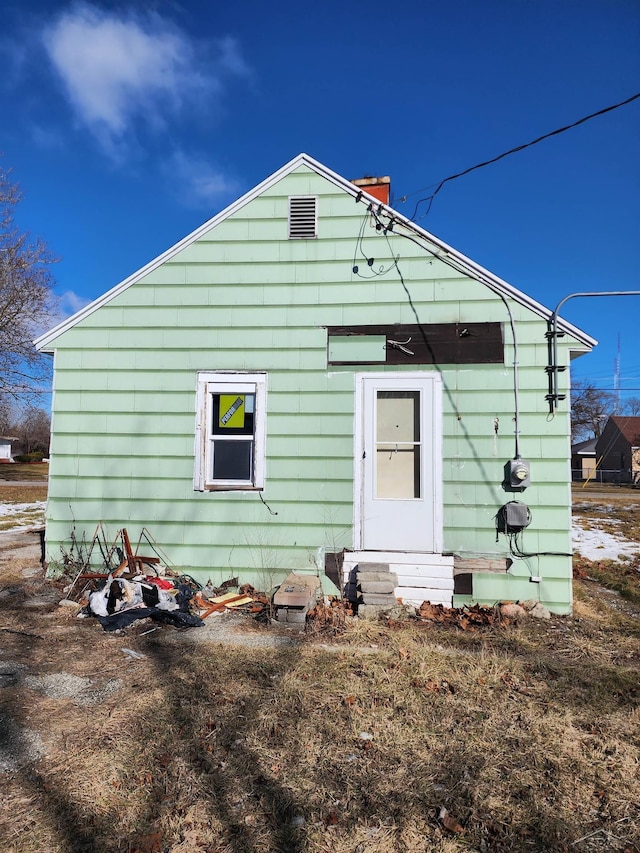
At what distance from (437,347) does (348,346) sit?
1.05 metres

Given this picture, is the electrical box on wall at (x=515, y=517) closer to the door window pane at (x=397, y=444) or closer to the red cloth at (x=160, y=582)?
the door window pane at (x=397, y=444)

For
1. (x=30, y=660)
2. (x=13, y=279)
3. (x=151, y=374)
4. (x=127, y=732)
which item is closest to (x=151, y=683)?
(x=127, y=732)

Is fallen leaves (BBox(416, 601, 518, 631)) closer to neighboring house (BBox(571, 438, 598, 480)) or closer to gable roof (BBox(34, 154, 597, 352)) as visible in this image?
gable roof (BBox(34, 154, 597, 352))

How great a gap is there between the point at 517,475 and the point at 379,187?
4.25 meters

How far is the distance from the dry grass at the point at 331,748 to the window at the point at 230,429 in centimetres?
207

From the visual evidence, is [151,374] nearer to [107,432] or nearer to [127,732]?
[107,432]

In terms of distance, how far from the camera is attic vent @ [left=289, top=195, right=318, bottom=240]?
21.2 ft

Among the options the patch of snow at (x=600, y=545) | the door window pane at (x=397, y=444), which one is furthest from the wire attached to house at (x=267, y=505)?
the patch of snow at (x=600, y=545)

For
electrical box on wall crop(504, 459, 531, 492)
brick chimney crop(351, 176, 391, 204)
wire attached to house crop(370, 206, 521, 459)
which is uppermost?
brick chimney crop(351, 176, 391, 204)

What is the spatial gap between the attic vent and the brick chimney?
103cm

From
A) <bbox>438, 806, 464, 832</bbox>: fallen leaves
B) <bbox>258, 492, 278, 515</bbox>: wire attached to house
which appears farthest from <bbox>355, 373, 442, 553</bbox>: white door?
<bbox>438, 806, 464, 832</bbox>: fallen leaves

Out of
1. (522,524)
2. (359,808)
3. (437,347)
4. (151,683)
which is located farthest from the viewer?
(437,347)

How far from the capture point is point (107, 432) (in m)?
6.52

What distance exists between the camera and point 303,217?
21.3 ft
